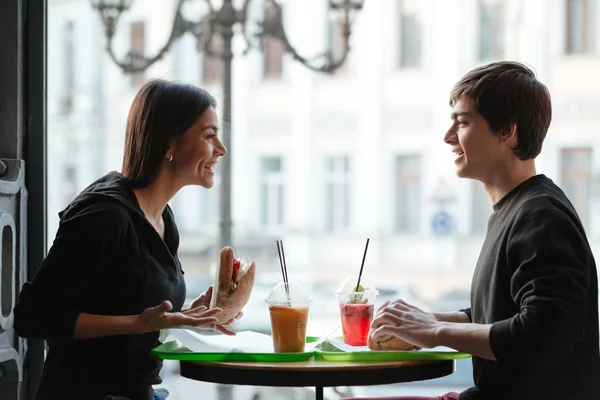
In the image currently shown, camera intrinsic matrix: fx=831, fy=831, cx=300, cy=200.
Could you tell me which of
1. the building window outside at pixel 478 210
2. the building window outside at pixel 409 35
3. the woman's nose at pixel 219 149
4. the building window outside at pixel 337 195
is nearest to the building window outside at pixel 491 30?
the building window outside at pixel 409 35

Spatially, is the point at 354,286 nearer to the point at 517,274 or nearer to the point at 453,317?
the point at 453,317

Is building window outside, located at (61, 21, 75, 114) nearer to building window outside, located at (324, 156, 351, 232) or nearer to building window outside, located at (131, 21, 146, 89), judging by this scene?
building window outside, located at (131, 21, 146, 89)

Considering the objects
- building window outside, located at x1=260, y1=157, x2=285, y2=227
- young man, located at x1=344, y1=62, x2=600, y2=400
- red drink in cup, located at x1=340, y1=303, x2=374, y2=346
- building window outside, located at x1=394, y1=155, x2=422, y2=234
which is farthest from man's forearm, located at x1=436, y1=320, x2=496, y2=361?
building window outside, located at x1=260, y1=157, x2=285, y2=227

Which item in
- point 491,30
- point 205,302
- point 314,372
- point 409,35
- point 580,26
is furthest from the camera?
point 409,35

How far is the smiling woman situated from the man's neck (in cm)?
64

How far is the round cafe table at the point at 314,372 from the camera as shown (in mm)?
1560

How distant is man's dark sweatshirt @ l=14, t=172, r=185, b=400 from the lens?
5.39 ft

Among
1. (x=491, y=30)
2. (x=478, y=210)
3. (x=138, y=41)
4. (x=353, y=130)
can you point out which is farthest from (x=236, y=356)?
(x=138, y=41)

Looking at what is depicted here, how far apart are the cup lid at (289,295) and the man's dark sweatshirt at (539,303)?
1.21ft

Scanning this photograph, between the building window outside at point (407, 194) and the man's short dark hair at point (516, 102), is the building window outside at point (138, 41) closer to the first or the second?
the building window outside at point (407, 194)

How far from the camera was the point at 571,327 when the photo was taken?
1446 millimetres

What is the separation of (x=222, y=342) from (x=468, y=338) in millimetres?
541

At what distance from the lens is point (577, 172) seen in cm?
701

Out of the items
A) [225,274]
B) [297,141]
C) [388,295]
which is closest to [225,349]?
[225,274]
